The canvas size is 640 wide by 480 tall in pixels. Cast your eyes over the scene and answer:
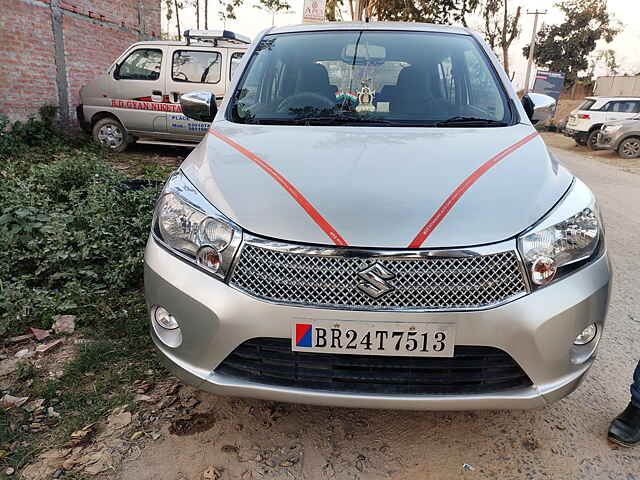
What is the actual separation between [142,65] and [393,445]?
7.89 m

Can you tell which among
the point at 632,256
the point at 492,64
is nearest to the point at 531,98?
the point at 492,64

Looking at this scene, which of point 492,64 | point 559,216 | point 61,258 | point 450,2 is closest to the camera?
point 559,216

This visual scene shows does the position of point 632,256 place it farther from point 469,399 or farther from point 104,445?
point 104,445

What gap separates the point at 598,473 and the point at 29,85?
32.0 ft

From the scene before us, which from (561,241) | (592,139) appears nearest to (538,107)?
(561,241)

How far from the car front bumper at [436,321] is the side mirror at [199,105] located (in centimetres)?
144

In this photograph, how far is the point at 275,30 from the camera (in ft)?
10.5

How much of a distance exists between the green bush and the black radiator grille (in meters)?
1.58

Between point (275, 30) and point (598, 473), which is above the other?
point (275, 30)

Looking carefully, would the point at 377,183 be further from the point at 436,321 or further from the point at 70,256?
the point at 70,256

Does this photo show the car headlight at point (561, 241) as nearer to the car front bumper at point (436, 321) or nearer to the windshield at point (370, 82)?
the car front bumper at point (436, 321)

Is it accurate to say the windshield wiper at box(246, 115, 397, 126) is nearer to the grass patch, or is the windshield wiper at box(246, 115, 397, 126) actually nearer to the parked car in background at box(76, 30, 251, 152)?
the grass patch

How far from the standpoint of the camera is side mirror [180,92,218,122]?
2.94 metres

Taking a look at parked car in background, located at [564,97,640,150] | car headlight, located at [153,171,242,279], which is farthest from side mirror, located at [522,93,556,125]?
parked car in background, located at [564,97,640,150]
